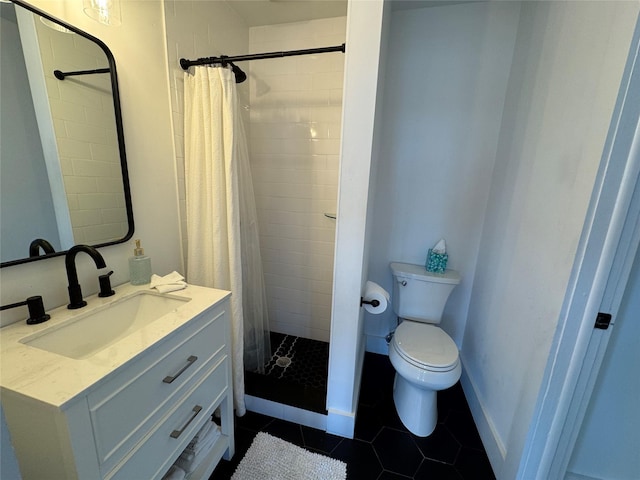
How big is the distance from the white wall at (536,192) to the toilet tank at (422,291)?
229 mm

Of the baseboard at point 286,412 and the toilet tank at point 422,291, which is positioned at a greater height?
the toilet tank at point 422,291

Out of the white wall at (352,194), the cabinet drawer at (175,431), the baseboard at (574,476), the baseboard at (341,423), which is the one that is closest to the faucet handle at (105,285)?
the cabinet drawer at (175,431)

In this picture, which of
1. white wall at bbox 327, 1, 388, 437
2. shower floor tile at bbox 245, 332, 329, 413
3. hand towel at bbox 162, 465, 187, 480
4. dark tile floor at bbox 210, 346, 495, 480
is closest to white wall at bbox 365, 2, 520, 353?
white wall at bbox 327, 1, 388, 437

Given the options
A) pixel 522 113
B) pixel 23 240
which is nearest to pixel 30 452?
pixel 23 240

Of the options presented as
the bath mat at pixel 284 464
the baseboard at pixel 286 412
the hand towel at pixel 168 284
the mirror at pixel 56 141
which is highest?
the mirror at pixel 56 141

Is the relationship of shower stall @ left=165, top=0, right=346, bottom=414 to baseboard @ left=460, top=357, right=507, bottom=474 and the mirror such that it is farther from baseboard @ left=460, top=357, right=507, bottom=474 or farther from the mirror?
baseboard @ left=460, top=357, right=507, bottom=474

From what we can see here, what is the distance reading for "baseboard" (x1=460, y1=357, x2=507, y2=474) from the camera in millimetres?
1279

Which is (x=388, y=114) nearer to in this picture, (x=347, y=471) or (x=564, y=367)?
(x=564, y=367)

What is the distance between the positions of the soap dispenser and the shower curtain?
254 mm

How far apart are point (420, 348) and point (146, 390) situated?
1.30 meters

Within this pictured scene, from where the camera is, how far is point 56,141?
3.10 ft

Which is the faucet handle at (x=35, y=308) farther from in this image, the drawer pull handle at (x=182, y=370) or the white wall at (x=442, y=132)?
the white wall at (x=442, y=132)

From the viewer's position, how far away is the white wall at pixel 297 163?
1821mm

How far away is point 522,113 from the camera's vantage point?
4.59 ft
